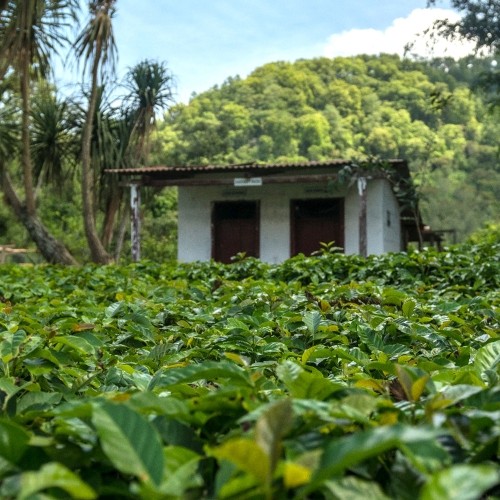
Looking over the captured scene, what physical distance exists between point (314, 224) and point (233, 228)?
1.90 meters

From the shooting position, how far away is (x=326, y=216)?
13.7m

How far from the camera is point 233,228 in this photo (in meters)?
14.2

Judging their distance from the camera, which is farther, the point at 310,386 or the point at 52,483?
the point at 310,386

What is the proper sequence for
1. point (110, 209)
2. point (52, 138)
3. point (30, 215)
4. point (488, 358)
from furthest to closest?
1. point (110, 209)
2. point (52, 138)
3. point (30, 215)
4. point (488, 358)

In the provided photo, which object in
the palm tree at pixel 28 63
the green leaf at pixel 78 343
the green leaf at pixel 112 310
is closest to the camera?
the green leaf at pixel 78 343

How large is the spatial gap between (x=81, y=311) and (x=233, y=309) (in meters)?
0.82

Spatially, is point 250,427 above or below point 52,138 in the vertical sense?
below

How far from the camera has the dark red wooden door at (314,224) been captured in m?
13.7

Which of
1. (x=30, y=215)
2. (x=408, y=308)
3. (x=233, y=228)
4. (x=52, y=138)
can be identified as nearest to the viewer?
(x=408, y=308)

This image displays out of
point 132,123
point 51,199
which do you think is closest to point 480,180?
point 51,199

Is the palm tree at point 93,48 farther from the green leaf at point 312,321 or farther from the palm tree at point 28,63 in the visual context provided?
the green leaf at point 312,321

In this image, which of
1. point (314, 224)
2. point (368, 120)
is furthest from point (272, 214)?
point (368, 120)

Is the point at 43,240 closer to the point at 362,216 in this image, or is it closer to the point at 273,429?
the point at 362,216

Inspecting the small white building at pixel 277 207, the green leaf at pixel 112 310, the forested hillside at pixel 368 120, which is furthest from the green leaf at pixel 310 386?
the forested hillside at pixel 368 120
